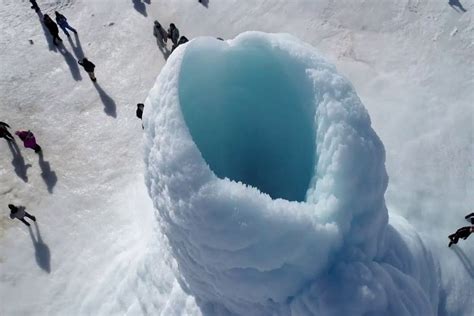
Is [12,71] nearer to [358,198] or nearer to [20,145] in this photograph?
[20,145]

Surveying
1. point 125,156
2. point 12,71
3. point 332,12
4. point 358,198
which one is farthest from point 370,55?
point 12,71

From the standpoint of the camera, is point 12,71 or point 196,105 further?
point 12,71

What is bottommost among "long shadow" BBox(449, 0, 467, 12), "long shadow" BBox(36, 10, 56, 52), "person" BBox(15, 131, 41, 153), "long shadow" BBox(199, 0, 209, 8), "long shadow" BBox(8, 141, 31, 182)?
"long shadow" BBox(8, 141, 31, 182)

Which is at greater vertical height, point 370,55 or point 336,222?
point 336,222

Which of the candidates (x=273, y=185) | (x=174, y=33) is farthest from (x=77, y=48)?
(x=273, y=185)

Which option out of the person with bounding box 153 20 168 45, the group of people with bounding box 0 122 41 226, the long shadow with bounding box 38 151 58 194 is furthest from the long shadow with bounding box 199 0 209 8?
the long shadow with bounding box 38 151 58 194

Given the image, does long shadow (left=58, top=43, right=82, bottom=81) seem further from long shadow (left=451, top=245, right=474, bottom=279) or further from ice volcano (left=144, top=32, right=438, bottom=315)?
long shadow (left=451, top=245, right=474, bottom=279)

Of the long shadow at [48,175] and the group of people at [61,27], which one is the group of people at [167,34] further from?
the long shadow at [48,175]
